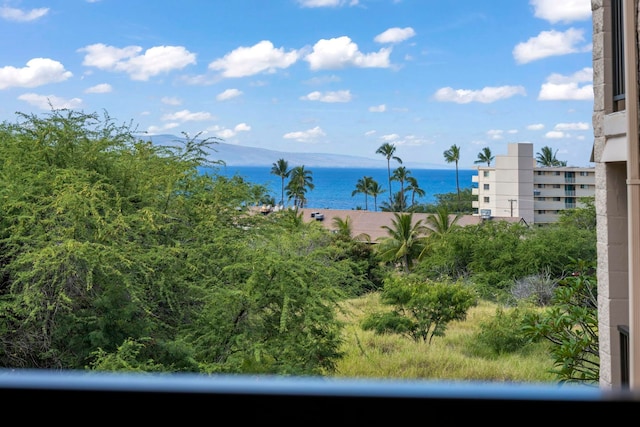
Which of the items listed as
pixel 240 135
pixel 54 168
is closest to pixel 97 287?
pixel 54 168

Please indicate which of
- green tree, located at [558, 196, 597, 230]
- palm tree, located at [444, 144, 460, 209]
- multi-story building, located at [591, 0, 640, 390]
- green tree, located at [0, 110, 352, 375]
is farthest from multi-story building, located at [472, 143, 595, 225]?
multi-story building, located at [591, 0, 640, 390]

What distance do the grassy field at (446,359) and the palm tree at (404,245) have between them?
6.39 metres

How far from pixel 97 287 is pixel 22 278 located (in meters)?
0.58

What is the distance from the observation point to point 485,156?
3675cm

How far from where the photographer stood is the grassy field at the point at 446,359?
9031 mm

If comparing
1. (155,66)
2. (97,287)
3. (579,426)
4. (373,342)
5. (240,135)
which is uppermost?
(155,66)

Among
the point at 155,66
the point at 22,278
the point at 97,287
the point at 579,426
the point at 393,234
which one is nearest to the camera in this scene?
the point at 579,426

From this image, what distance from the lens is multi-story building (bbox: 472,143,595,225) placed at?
83.1 feet

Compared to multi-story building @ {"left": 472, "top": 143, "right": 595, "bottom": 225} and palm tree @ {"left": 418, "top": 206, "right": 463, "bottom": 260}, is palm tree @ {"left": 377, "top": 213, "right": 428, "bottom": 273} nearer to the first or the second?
palm tree @ {"left": 418, "top": 206, "right": 463, "bottom": 260}

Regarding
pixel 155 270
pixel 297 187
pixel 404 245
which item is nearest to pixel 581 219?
pixel 404 245

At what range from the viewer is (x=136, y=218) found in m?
5.84

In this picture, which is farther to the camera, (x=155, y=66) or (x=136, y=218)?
(x=155, y=66)

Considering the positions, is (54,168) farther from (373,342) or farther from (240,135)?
(240,135)

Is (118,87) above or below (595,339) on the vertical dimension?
above
